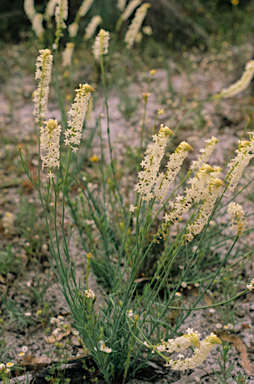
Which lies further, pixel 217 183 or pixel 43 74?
pixel 43 74

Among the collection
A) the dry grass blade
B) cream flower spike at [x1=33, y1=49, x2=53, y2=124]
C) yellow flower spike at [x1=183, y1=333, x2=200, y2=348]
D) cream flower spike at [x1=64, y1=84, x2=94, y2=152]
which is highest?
cream flower spike at [x1=33, y1=49, x2=53, y2=124]

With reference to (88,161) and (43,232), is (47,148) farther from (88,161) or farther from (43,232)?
(88,161)

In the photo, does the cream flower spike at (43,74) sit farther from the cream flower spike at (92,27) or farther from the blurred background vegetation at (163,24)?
the blurred background vegetation at (163,24)

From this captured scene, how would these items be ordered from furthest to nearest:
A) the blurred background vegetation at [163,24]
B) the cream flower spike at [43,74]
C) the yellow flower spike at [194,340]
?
the blurred background vegetation at [163,24] < the cream flower spike at [43,74] < the yellow flower spike at [194,340]

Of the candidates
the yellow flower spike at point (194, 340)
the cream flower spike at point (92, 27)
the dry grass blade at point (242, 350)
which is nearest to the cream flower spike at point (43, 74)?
the yellow flower spike at point (194, 340)

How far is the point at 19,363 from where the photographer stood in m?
1.49

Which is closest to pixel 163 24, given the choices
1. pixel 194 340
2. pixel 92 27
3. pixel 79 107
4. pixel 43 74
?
pixel 92 27

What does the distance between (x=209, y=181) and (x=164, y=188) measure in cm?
14

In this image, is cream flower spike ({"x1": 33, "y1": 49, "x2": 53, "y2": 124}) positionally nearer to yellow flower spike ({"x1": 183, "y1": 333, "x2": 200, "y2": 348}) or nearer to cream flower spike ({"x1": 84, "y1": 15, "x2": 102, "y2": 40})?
yellow flower spike ({"x1": 183, "y1": 333, "x2": 200, "y2": 348})

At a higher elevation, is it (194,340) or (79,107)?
(79,107)

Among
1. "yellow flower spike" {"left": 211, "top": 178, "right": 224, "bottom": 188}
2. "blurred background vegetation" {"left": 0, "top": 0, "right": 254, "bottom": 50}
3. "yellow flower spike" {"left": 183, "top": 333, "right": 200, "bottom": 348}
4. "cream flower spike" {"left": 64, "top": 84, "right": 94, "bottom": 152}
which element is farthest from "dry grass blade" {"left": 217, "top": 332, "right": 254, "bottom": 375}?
"blurred background vegetation" {"left": 0, "top": 0, "right": 254, "bottom": 50}

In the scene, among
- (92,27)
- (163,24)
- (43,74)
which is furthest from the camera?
(163,24)

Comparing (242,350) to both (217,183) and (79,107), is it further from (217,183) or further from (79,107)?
(79,107)

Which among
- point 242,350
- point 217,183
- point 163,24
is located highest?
point 163,24
